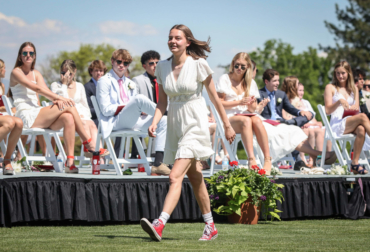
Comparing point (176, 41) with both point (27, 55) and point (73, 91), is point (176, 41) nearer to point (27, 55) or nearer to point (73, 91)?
point (27, 55)

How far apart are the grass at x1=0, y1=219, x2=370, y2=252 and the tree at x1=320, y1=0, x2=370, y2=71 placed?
2824 centimetres

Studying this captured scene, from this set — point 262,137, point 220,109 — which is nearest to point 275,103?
point 262,137

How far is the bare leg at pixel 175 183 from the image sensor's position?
141 inches

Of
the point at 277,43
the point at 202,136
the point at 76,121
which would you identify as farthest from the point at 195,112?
the point at 277,43

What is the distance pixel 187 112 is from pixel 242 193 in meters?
1.51

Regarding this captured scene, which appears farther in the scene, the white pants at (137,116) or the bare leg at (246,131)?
the bare leg at (246,131)

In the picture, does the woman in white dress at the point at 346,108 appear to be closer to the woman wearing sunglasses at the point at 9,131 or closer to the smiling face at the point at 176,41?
the smiling face at the point at 176,41

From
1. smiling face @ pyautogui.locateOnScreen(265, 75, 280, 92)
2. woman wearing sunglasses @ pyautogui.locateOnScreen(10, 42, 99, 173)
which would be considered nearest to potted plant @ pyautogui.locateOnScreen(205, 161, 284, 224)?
woman wearing sunglasses @ pyautogui.locateOnScreen(10, 42, 99, 173)

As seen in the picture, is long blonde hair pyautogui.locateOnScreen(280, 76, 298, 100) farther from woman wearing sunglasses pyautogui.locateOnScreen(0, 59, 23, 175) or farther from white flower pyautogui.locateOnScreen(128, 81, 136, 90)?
woman wearing sunglasses pyautogui.locateOnScreen(0, 59, 23, 175)

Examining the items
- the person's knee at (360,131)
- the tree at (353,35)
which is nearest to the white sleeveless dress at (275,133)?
the person's knee at (360,131)

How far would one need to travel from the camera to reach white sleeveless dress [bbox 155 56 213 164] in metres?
3.73

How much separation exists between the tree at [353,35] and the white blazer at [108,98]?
27.6 m

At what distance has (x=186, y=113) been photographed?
12.3ft

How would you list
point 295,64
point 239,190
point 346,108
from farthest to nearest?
point 295,64 < point 346,108 < point 239,190
